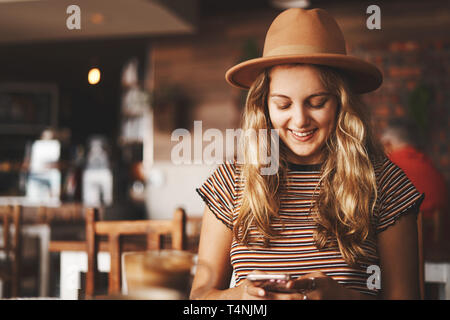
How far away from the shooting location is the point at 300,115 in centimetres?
97

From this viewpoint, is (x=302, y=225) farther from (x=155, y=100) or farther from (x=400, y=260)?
(x=155, y=100)

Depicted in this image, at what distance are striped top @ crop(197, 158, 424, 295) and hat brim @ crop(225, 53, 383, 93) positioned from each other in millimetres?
197

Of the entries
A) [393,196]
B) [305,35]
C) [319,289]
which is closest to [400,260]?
[393,196]

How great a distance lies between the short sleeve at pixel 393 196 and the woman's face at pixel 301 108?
0.56 feet

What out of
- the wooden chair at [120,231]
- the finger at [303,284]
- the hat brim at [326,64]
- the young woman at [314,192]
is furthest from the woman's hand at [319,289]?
the wooden chair at [120,231]

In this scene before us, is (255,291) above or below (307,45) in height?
below

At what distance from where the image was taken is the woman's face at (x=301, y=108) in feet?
3.19

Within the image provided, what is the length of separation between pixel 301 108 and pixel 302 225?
0.85 feet

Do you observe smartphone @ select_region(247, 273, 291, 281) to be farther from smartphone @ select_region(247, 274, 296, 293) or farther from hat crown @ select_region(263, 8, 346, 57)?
hat crown @ select_region(263, 8, 346, 57)

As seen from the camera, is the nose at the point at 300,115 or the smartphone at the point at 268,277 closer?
the smartphone at the point at 268,277

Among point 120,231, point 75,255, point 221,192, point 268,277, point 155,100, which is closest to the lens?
point 268,277

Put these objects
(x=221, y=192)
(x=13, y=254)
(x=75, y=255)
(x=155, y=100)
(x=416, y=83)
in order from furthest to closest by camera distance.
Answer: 1. (x=155, y=100)
2. (x=416, y=83)
3. (x=13, y=254)
4. (x=75, y=255)
5. (x=221, y=192)

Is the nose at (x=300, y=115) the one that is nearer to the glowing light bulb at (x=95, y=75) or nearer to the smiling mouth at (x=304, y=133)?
the smiling mouth at (x=304, y=133)

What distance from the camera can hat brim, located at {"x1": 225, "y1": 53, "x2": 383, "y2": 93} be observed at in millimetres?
973
